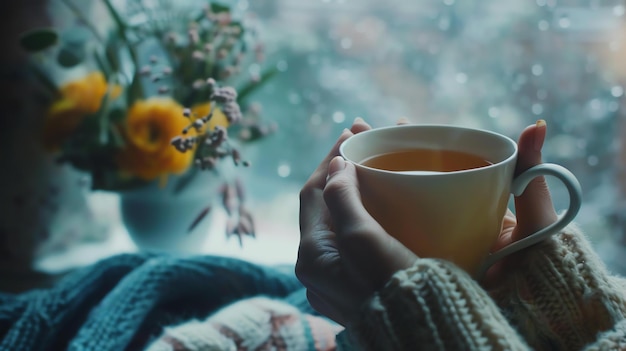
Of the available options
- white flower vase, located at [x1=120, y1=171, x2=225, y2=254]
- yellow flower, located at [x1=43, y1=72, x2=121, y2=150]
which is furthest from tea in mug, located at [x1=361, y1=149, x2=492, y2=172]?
yellow flower, located at [x1=43, y1=72, x2=121, y2=150]

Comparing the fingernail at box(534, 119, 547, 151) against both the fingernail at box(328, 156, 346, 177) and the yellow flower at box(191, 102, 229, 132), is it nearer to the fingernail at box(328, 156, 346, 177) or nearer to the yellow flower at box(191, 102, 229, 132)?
the fingernail at box(328, 156, 346, 177)

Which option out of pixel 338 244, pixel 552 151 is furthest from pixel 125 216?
pixel 552 151

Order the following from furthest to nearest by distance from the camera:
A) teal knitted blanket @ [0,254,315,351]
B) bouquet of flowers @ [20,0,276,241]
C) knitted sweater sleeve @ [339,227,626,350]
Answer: bouquet of flowers @ [20,0,276,241], teal knitted blanket @ [0,254,315,351], knitted sweater sleeve @ [339,227,626,350]

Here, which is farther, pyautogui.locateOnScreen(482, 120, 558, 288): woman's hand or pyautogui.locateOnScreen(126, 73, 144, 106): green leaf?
pyautogui.locateOnScreen(126, 73, 144, 106): green leaf

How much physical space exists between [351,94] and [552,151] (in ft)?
0.99

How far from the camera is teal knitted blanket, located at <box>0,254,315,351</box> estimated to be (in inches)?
25.0

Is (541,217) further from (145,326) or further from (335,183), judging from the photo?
(145,326)

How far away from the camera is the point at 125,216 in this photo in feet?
2.75

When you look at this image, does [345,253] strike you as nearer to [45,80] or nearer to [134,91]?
[134,91]

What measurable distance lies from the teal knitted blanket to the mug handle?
29 cm

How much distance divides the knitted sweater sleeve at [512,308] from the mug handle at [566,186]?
44 mm

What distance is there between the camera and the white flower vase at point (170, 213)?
81cm

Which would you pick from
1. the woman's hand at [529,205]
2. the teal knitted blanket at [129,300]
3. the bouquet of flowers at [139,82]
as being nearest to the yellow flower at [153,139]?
the bouquet of flowers at [139,82]

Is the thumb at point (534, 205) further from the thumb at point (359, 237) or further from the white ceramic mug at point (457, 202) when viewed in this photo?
the thumb at point (359, 237)
